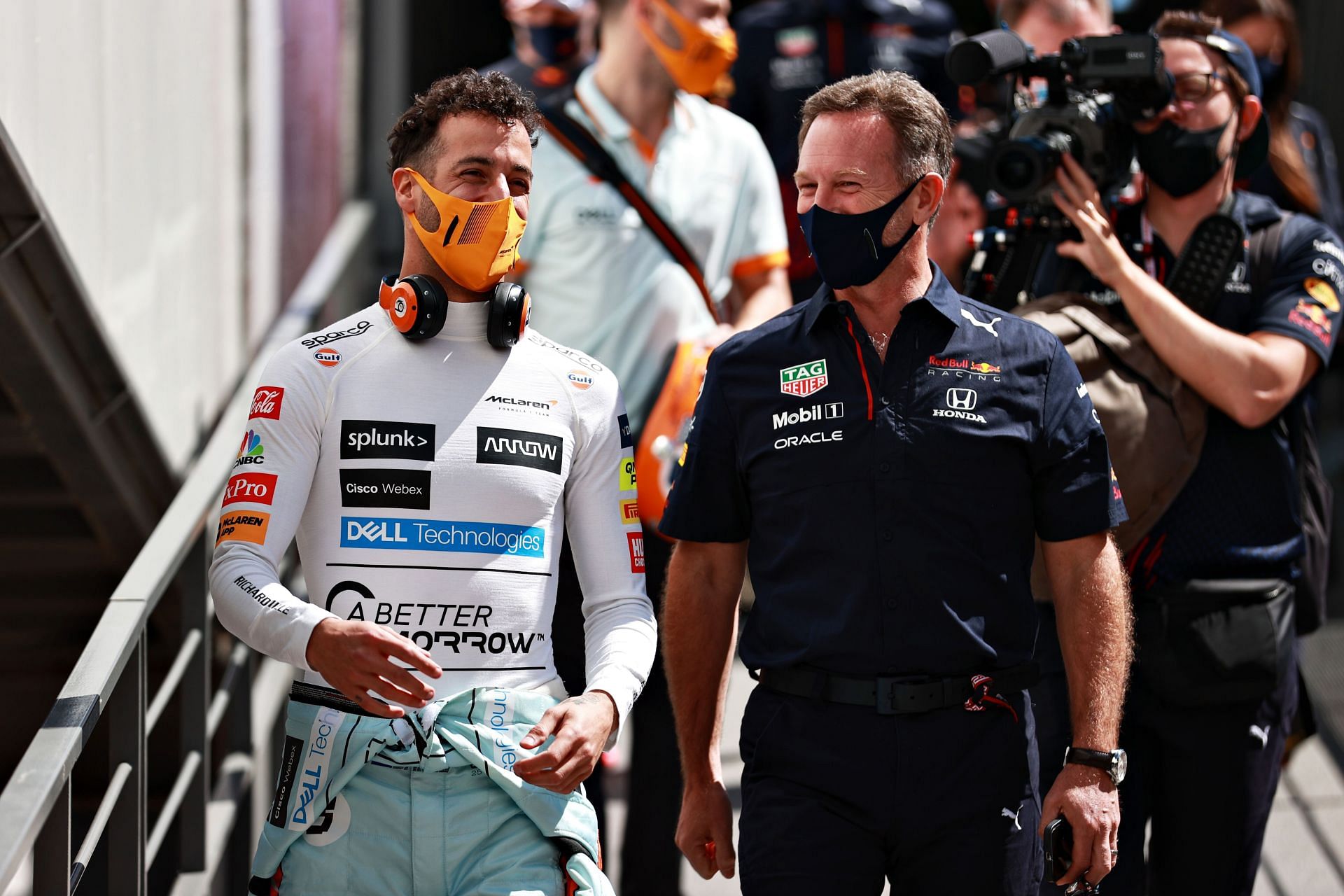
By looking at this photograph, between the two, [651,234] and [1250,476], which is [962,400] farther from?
[651,234]

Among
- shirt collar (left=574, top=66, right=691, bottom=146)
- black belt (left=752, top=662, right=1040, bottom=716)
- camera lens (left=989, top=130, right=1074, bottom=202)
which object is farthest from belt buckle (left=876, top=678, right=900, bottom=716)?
shirt collar (left=574, top=66, right=691, bottom=146)

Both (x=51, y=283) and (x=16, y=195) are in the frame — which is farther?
(x=51, y=283)

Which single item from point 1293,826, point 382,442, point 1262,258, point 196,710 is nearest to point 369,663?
point 382,442

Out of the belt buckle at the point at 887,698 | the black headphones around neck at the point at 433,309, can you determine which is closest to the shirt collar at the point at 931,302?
the black headphones around neck at the point at 433,309

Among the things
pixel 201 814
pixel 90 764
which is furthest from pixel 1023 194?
pixel 90 764

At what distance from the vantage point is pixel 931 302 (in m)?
3.24

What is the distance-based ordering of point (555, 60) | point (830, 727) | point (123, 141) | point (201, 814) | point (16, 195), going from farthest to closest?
point (555, 60), point (123, 141), point (201, 814), point (16, 195), point (830, 727)

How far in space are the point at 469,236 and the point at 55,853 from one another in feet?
4.18

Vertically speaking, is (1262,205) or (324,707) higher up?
(1262,205)

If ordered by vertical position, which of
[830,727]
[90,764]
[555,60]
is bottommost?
[90,764]

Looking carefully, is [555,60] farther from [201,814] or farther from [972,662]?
[972,662]

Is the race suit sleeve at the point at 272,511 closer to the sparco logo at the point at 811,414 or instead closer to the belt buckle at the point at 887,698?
the sparco logo at the point at 811,414

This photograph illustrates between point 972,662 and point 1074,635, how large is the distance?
0.25 metres

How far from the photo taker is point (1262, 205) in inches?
161
